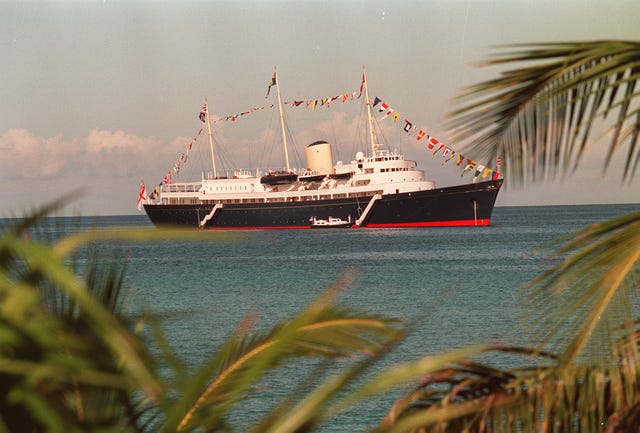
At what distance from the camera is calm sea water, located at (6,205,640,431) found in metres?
19.5

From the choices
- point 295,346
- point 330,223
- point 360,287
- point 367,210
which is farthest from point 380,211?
point 295,346

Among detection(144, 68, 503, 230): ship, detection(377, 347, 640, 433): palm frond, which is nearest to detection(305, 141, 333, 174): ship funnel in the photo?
detection(144, 68, 503, 230): ship

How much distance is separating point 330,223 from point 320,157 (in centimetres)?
686

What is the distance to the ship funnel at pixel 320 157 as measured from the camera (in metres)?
77.3

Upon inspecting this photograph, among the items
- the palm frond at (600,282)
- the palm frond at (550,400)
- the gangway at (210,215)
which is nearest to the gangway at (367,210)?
the gangway at (210,215)

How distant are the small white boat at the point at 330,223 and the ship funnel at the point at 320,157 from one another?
492 centimetres

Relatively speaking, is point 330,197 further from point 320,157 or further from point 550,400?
point 550,400

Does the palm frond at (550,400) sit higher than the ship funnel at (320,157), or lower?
higher

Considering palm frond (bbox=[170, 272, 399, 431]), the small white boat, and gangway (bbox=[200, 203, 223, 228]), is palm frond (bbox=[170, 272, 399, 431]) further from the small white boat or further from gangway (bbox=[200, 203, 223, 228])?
gangway (bbox=[200, 203, 223, 228])

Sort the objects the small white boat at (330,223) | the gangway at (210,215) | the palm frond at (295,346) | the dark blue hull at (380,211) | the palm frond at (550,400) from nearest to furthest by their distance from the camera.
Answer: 1. the palm frond at (295,346)
2. the palm frond at (550,400)
3. the dark blue hull at (380,211)
4. the small white boat at (330,223)
5. the gangway at (210,215)

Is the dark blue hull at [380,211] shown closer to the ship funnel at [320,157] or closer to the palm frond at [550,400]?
the ship funnel at [320,157]

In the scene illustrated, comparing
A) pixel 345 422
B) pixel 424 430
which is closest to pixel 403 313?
pixel 345 422

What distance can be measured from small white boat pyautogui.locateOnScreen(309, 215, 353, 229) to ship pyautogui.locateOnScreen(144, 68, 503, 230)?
0.86 feet

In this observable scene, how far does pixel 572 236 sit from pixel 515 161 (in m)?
0.34
